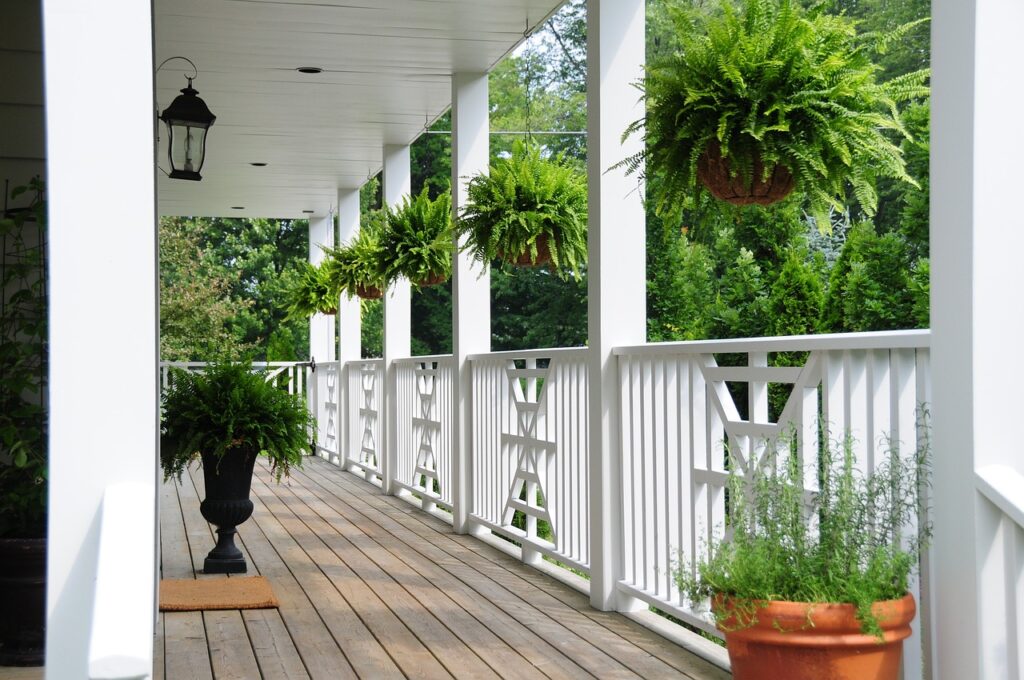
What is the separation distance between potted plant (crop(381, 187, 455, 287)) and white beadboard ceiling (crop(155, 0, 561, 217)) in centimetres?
77

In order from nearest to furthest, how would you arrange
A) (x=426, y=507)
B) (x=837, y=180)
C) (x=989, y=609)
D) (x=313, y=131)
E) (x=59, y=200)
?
(x=59, y=200)
(x=989, y=609)
(x=837, y=180)
(x=426, y=507)
(x=313, y=131)

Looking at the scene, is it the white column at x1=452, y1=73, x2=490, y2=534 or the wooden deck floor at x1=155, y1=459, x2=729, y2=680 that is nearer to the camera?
the wooden deck floor at x1=155, y1=459, x2=729, y2=680

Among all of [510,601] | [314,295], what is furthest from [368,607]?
[314,295]

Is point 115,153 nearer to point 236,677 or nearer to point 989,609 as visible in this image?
point 989,609

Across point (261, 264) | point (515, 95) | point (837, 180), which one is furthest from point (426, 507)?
point (261, 264)

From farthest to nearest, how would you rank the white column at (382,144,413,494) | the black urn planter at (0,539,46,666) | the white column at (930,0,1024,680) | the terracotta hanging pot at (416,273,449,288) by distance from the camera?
the white column at (382,144,413,494), the terracotta hanging pot at (416,273,449,288), the black urn planter at (0,539,46,666), the white column at (930,0,1024,680)

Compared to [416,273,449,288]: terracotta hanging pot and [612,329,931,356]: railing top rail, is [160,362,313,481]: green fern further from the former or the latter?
[612,329,931,356]: railing top rail

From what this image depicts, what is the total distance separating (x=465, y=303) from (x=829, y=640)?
165 inches

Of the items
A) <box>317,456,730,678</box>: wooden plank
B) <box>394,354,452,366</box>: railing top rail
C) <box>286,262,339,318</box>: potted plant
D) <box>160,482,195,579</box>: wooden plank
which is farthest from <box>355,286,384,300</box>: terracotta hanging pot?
<box>317,456,730,678</box>: wooden plank

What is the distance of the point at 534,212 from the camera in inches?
187

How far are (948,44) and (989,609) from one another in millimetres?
1208

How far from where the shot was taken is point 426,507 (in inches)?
281

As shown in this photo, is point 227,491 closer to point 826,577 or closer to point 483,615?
point 483,615

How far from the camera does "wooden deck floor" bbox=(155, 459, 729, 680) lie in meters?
Answer: 3.42
